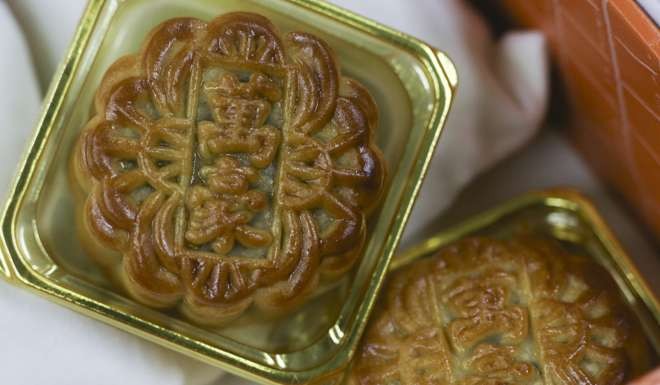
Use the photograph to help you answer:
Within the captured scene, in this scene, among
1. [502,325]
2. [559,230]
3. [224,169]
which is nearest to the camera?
[224,169]

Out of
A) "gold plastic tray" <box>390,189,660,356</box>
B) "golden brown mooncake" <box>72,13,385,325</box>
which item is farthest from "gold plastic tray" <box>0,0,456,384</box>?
"gold plastic tray" <box>390,189,660,356</box>

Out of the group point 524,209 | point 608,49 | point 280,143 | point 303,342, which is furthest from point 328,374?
point 608,49

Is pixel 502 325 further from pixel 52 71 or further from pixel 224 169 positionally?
pixel 52 71

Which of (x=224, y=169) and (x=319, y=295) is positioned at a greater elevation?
(x=224, y=169)

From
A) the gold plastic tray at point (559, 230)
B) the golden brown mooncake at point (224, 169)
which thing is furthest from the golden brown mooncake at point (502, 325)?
the golden brown mooncake at point (224, 169)

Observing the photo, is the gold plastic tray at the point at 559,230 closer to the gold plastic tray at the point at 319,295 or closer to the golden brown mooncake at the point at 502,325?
the golden brown mooncake at the point at 502,325

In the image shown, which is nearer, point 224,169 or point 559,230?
point 224,169

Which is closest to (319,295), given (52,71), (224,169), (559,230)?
(224,169)
